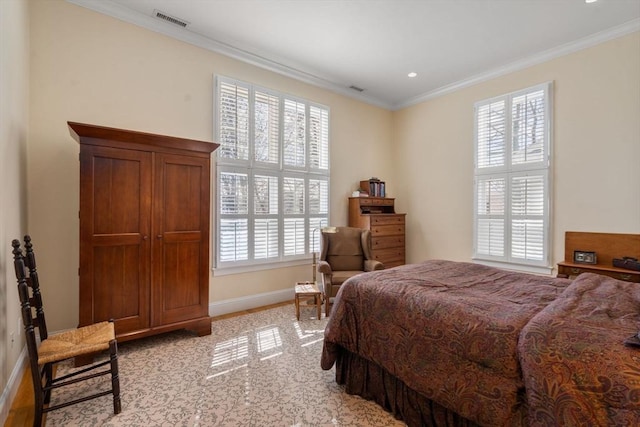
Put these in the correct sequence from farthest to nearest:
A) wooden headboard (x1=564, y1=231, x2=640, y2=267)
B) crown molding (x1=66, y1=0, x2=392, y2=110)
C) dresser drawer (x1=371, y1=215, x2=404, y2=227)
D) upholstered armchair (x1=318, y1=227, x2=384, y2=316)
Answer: dresser drawer (x1=371, y1=215, x2=404, y2=227)
upholstered armchair (x1=318, y1=227, x2=384, y2=316)
wooden headboard (x1=564, y1=231, x2=640, y2=267)
crown molding (x1=66, y1=0, x2=392, y2=110)

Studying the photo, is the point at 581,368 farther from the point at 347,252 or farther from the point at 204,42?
the point at 204,42

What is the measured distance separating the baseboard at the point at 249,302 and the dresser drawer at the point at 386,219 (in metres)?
1.70

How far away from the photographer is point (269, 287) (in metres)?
4.28

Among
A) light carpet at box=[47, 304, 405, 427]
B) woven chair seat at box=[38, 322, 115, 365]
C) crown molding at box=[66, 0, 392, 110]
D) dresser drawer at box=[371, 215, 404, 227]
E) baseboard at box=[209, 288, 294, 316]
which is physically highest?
crown molding at box=[66, 0, 392, 110]

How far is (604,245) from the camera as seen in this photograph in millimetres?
3510

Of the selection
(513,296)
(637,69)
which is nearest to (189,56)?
(513,296)

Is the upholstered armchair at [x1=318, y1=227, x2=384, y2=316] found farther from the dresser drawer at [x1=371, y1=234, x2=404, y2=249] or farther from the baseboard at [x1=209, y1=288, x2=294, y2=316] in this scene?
the baseboard at [x1=209, y1=288, x2=294, y2=316]

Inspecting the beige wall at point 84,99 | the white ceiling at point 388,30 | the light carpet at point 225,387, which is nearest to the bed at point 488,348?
the light carpet at point 225,387

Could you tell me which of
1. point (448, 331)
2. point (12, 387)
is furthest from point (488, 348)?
point (12, 387)

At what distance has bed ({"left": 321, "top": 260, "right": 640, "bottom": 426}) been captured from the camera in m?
1.15

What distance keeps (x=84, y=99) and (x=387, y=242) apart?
4.35 meters

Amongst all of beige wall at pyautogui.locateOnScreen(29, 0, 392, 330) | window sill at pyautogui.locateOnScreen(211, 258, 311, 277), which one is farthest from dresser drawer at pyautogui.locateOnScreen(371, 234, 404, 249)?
beige wall at pyautogui.locateOnScreen(29, 0, 392, 330)

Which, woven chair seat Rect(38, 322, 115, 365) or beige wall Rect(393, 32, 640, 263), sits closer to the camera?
woven chair seat Rect(38, 322, 115, 365)

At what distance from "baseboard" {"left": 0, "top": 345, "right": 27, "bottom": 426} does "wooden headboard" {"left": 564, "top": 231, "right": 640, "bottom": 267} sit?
5.36 m
